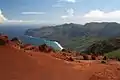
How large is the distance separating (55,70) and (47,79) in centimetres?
92

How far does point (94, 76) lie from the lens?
30.8 feet

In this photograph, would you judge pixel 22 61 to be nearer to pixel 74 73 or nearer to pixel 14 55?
pixel 14 55

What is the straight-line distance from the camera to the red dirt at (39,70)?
812 centimetres

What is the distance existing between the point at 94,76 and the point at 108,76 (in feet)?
Answer: 2.09

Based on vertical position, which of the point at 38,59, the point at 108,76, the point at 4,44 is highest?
the point at 4,44

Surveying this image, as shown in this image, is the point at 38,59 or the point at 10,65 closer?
the point at 10,65

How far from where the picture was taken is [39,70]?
875 cm

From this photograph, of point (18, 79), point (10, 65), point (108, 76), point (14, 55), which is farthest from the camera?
point (108, 76)

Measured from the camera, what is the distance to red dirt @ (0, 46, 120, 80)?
8.12 meters

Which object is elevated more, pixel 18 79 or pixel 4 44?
pixel 4 44

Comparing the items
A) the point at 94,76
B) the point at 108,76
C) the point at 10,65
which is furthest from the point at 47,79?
the point at 108,76

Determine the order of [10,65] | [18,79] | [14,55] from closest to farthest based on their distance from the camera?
[18,79] → [10,65] → [14,55]

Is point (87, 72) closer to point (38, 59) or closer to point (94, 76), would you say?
point (94, 76)

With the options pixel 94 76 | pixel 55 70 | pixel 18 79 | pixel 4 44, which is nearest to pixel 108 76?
pixel 94 76
